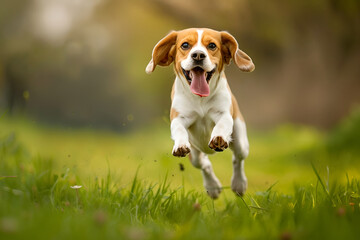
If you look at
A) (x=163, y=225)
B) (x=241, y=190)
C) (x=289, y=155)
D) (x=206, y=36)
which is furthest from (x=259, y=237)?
(x=289, y=155)

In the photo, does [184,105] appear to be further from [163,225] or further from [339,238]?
[339,238]

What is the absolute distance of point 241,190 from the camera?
4.71 m

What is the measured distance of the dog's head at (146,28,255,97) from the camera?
365 cm

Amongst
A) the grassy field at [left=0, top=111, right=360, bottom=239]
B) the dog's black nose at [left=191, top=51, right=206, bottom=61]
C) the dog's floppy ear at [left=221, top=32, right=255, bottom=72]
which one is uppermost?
the dog's floppy ear at [left=221, top=32, right=255, bottom=72]

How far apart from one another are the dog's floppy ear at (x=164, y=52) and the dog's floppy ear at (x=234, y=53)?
448mm

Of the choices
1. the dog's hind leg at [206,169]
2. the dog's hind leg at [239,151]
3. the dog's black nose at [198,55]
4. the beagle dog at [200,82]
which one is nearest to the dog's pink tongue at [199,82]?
the beagle dog at [200,82]

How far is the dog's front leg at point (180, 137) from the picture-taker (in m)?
3.41

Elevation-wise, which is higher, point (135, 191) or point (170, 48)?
point (170, 48)

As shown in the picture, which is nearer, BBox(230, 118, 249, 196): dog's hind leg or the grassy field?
the grassy field

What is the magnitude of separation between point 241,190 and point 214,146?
139 centimetres

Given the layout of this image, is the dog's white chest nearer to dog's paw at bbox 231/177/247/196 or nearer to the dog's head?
the dog's head

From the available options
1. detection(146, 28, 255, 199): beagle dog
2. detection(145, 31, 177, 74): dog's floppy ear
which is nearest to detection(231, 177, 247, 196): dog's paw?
detection(146, 28, 255, 199): beagle dog

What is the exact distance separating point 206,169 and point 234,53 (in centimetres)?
140

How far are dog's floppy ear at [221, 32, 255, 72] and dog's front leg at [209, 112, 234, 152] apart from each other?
442 millimetres
